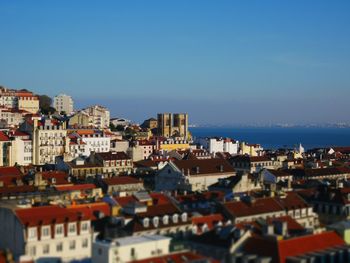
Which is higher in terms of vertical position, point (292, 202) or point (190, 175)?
point (190, 175)

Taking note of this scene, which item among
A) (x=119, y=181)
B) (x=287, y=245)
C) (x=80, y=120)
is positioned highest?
(x=80, y=120)

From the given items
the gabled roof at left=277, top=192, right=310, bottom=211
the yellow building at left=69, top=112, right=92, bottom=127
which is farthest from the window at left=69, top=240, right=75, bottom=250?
the yellow building at left=69, top=112, right=92, bottom=127

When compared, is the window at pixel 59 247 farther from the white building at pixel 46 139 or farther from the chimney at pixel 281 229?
the white building at pixel 46 139

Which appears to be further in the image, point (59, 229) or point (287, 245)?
point (59, 229)

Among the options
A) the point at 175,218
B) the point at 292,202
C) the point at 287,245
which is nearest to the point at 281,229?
the point at 287,245

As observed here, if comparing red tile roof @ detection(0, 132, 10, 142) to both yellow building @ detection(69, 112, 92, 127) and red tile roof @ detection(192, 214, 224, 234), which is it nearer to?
yellow building @ detection(69, 112, 92, 127)

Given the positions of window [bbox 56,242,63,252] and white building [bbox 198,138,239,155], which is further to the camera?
white building [bbox 198,138,239,155]

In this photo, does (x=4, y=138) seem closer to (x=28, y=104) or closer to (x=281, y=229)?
(x=28, y=104)

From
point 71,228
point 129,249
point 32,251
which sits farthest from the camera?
point 71,228

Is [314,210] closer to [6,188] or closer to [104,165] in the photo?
[6,188]

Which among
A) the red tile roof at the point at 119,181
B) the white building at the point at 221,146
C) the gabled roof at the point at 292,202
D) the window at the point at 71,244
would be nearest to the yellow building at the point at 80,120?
the white building at the point at 221,146
